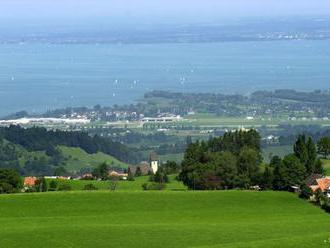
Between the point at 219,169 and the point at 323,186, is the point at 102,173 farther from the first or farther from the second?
the point at 323,186

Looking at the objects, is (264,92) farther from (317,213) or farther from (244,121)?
(317,213)

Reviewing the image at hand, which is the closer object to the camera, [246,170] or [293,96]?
[246,170]

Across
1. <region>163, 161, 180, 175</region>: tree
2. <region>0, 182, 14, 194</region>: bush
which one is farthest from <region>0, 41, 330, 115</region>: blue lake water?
<region>0, 182, 14, 194</region>: bush

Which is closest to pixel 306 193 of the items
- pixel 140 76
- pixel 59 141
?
pixel 59 141

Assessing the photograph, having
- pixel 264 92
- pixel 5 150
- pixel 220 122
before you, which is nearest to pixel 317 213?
pixel 5 150

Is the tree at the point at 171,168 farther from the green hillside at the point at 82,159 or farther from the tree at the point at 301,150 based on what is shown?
the green hillside at the point at 82,159

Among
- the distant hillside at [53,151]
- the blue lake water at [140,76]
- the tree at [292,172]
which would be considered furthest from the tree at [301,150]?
the blue lake water at [140,76]
